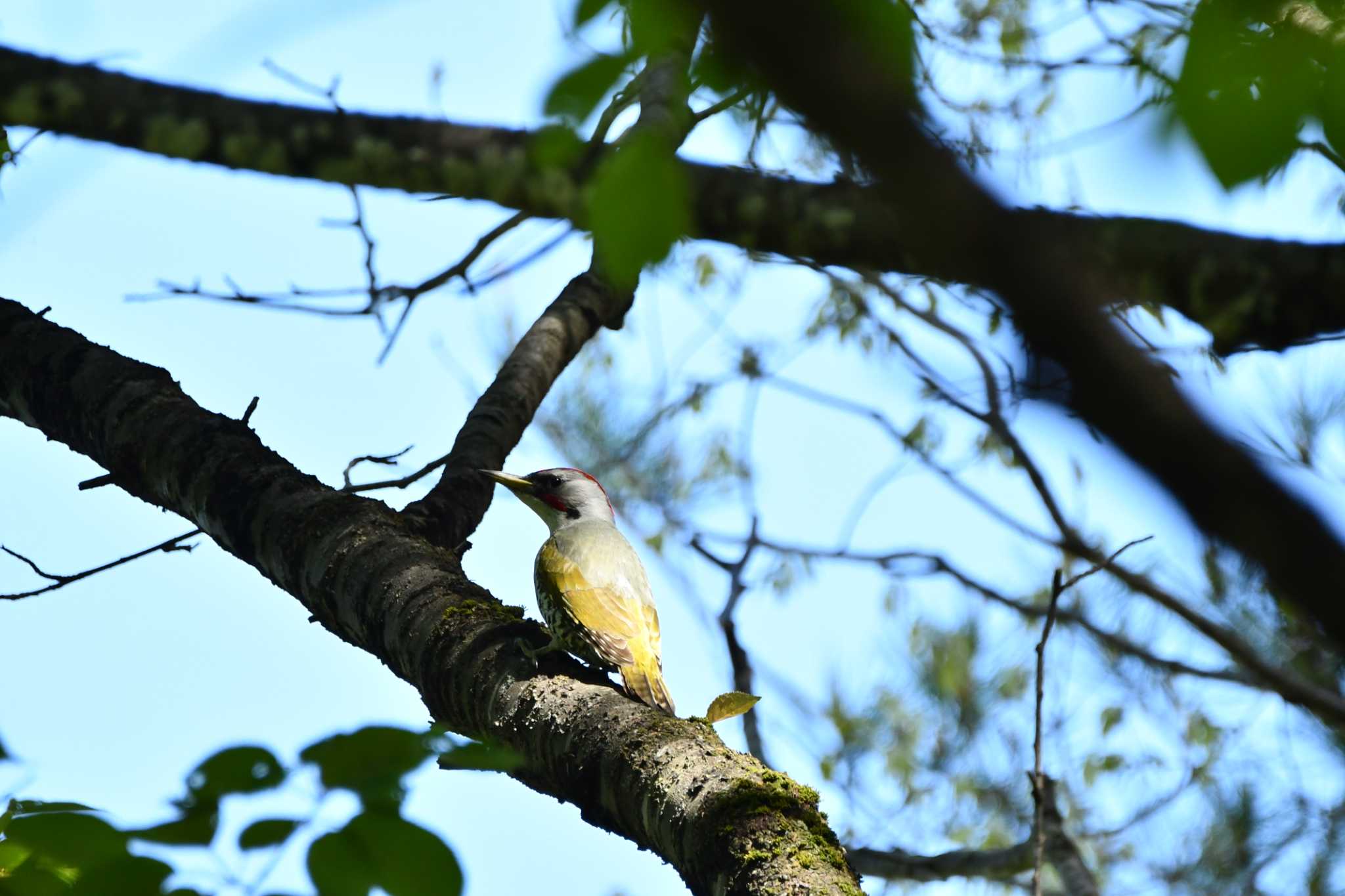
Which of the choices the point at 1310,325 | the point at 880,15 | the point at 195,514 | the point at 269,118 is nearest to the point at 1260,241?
the point at 1310,325

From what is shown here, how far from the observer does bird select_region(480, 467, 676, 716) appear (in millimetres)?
3623

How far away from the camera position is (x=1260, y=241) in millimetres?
2398

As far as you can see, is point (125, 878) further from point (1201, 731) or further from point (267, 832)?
point (1201, 731)

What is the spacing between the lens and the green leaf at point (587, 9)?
4.61ft

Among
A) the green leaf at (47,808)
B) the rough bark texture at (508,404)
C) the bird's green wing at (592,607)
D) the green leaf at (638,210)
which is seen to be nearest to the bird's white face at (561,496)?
the bird's green wing at (592,607)

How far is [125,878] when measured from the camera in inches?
55.1

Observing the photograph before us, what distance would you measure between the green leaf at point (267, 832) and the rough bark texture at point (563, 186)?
923 mm

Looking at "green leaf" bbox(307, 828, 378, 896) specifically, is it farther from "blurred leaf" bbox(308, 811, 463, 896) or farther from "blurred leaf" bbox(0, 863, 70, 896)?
"blurred leaf" bbox(0, 863, 70, 896)

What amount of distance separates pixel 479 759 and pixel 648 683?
2.07 m

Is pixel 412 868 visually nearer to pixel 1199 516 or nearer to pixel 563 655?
pixel 1199 516

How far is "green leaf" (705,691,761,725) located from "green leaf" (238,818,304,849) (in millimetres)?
1411

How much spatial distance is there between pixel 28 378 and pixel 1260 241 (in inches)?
138

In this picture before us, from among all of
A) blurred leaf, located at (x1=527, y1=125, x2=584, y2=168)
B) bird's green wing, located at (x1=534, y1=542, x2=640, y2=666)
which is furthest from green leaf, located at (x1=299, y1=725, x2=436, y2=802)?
bird's green wing, located at (x1=534, y1=542, x2=640, y2=666)

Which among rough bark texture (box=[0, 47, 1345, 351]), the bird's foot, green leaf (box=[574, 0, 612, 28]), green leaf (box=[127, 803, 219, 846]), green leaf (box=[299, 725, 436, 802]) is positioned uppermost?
rough bark texture (box=[0, 47, 1345, 351])
